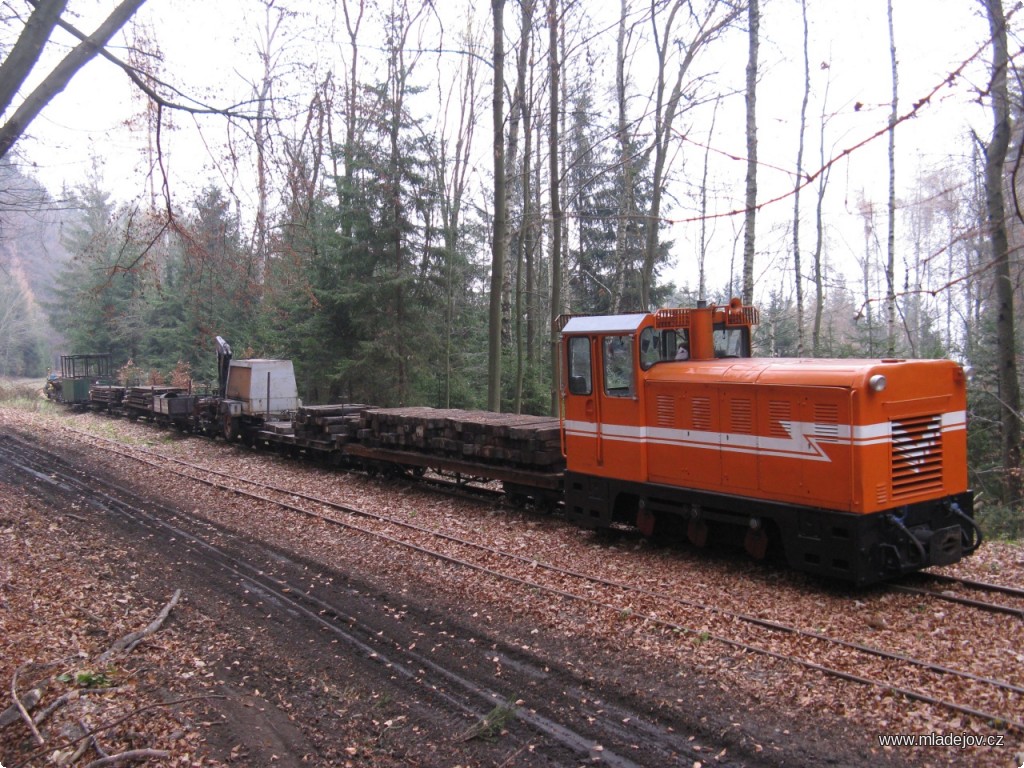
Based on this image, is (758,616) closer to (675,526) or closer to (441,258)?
(675,526)

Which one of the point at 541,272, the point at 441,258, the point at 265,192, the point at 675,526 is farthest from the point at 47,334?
the point at 675,526

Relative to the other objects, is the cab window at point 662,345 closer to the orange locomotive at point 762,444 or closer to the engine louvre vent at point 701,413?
the orange locomotive at point 762,444

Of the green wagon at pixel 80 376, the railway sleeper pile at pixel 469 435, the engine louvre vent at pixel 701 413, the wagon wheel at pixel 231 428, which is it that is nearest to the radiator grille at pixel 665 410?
the engine louvre vent at pixel 701 413

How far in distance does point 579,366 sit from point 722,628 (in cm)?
409

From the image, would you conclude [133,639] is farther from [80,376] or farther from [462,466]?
[80,376]

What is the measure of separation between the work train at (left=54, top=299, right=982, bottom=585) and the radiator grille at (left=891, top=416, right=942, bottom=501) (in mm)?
16

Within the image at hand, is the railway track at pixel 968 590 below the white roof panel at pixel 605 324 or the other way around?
below

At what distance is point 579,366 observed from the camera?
379 inches

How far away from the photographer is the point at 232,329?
2995cm

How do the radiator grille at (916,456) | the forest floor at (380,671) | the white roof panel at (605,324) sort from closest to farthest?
the forest floor at (380,671)
the radiator grille at (916,456)
the white roof panel at (605,324)

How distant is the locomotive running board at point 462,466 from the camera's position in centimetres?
1063

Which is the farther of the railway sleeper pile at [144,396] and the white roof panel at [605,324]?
the railway sleeper pile at [144,396]

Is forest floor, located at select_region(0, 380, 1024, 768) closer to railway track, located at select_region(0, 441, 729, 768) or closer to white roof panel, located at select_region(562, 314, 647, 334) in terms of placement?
railway track, located at select_region(0, 441, 729, 768)

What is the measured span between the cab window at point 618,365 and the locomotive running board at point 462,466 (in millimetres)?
1945
